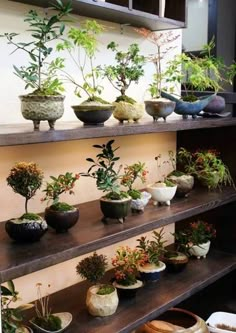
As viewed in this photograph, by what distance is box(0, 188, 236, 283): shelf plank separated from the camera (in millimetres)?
Answer: 1278

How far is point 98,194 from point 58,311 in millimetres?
577

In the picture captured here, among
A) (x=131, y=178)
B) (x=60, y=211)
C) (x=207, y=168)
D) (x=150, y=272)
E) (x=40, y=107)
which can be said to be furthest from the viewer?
(x=207, y=168)

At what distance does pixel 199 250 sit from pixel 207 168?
0.45 meters

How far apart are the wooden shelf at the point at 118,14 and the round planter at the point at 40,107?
43 centimetres

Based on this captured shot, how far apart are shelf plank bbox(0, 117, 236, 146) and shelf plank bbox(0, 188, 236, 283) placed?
13.8 inches

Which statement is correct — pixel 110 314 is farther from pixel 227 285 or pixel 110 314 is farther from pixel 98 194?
pixel 227 285

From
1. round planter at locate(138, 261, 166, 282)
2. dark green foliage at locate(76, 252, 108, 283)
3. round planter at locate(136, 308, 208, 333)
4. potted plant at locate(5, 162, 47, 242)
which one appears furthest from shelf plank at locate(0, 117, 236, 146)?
round planter at locate(136, 308, 208, 333)

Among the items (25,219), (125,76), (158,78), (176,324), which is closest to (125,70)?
(125,76)

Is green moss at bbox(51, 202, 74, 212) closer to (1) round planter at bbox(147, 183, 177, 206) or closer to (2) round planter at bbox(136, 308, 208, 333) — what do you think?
(1) round planter at bbox(147, 183, 177, 206)

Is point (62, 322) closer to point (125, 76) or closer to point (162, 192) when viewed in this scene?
point (162, 192)

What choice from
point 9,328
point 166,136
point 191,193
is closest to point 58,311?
point 9,328

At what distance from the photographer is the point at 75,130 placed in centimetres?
140

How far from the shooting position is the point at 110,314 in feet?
5.55

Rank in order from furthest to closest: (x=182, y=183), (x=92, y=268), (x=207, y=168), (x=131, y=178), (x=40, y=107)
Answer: (x=207, y=168)
(x=182, y=183)
(x=131, y=178)
(x=92, y=268)
(x=40, y=107)
